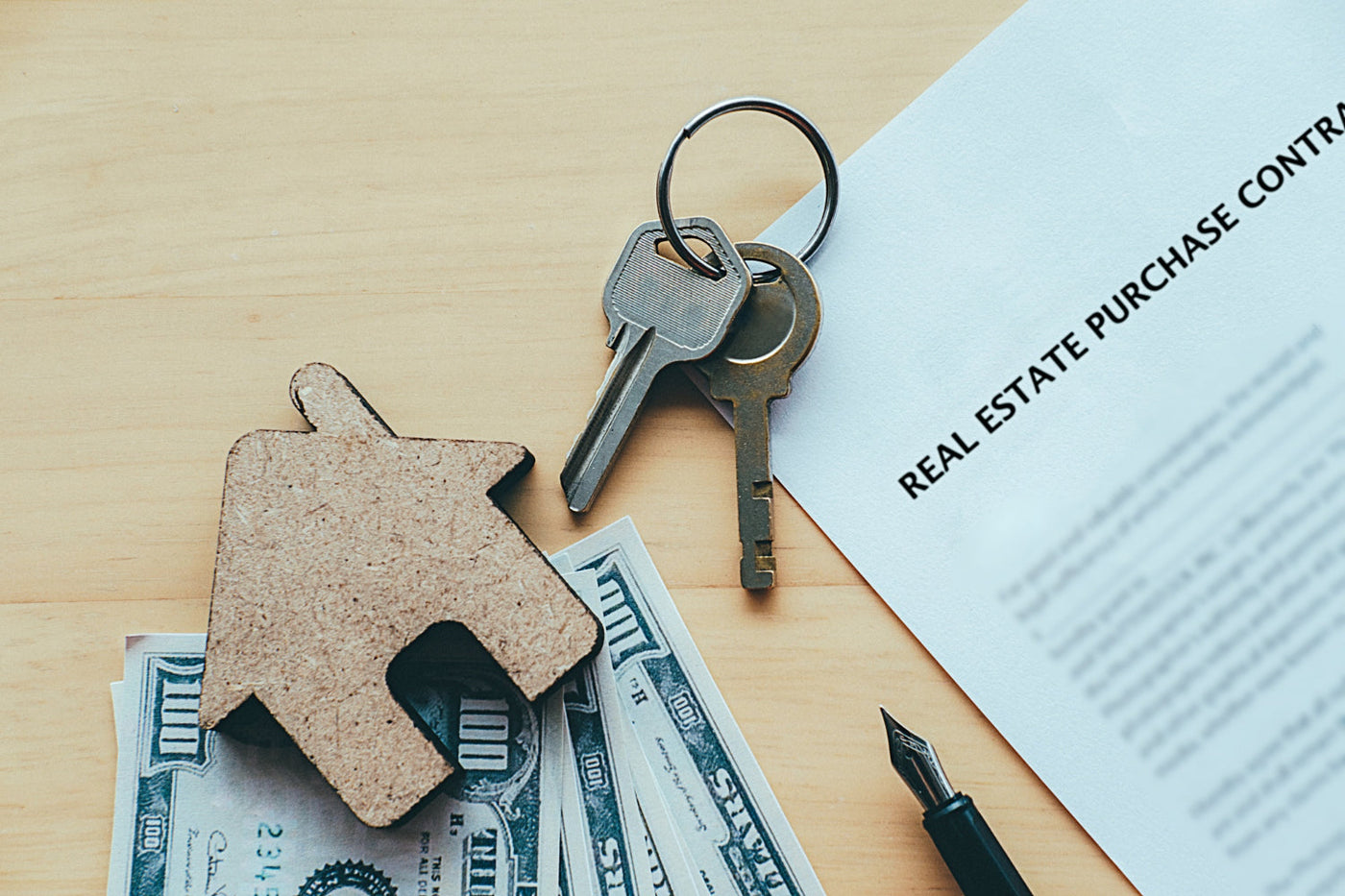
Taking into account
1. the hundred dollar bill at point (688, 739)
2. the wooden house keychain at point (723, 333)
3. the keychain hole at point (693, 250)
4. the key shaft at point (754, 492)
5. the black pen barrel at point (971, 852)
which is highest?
the keychain hole at point (693, 250)

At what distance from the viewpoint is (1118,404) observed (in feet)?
1.92

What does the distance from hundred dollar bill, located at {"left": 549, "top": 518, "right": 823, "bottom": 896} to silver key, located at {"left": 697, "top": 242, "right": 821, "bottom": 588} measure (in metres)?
0.06

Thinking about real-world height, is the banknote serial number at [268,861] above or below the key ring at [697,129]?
below

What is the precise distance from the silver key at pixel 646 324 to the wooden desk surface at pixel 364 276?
16mm

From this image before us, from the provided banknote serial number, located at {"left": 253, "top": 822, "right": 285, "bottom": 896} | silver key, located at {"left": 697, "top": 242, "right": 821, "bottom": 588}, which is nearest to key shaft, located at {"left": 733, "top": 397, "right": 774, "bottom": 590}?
silver key, located at {"left": 697, "top": 242, "right": 821, "bottom": 588}

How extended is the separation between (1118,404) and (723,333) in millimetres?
232

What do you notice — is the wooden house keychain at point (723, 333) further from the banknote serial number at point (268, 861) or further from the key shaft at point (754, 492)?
the banknote serial number at point (268, 861)

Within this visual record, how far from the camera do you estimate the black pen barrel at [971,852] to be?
0.52 m

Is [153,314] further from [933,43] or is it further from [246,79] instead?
[933,43]

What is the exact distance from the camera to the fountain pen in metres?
0.52

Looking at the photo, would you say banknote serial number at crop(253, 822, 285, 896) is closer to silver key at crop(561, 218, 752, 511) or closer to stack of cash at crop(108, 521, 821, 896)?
stack of cash at crop(108, 521, 821, 896)

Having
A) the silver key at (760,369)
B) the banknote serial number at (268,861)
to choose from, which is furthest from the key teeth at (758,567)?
the banknote serial number at (268,861)

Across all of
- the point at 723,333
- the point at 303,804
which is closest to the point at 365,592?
the point at 303,804

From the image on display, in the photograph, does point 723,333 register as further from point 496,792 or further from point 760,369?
point 496,792
